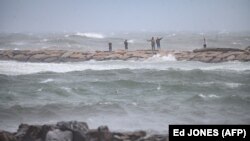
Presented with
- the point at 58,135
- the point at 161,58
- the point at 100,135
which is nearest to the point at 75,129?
the point at 58,135

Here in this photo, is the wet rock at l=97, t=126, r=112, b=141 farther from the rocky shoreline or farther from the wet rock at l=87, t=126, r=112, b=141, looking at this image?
the rocky shoreline

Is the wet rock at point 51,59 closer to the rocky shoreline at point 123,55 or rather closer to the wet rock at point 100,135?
the rocky shoreline at point 123,55

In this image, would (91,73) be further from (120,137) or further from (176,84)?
(120,137)

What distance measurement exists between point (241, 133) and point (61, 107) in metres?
4.06

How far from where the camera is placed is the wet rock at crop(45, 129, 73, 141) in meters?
6.17

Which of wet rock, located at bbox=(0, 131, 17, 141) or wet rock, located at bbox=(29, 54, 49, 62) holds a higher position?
wet rock, located at bbox=(29, 54, 49, 62)

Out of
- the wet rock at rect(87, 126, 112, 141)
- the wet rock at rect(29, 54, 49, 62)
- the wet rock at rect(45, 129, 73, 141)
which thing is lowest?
the wet rock at rect(87, 126, 112, 141)

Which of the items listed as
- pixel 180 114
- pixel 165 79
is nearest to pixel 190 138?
pixel 180 114

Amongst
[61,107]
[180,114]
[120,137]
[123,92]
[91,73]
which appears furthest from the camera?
[91,73]

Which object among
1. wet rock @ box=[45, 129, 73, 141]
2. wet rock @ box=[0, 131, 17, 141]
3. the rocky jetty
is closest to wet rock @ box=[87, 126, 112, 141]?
the rocky jetty

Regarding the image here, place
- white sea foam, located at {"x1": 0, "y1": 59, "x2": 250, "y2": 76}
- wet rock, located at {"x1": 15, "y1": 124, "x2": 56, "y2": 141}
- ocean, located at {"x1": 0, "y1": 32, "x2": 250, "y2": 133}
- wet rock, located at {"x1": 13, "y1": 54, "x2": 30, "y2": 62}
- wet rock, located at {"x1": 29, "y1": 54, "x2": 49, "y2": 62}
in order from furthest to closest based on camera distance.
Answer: wet rock, located at {"x1": 29, "y1": 54, "x2": 49, "y2": 62}
wet rock, located at {"x1": 13, "y1": 54, "x2": 30, "y2": 62}
white sea foam, located at {"x1": 0, "y1": 59, "x2": 250, "y2": 76}
ocean, located at {"x1": 0, "y1": 32, "x2": 250, "y2": 133}
wet rock, located at {"x1": 15, "y1": 124, "x2": 56, "y2": 141}

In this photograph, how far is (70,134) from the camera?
6.28m

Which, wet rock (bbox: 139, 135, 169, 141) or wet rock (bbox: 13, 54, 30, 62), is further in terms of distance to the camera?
wet rock (bbox: 13, 54, 30, 62)

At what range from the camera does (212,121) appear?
7.15 m
